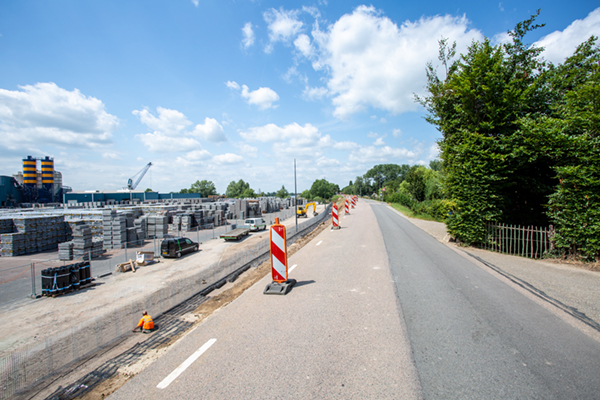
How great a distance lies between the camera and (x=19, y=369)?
183 inches

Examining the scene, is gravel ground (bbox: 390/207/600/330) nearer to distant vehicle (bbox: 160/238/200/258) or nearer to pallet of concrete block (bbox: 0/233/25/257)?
distant vehicle (bbox: 160/238/200/258)

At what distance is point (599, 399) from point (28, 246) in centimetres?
2843

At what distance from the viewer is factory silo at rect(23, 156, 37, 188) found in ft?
242

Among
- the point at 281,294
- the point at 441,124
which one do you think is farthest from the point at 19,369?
the point at 441,124

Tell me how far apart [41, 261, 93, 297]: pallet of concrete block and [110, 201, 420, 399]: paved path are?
875cm

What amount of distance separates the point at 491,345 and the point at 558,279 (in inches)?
240

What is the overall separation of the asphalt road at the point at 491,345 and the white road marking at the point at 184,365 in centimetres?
344

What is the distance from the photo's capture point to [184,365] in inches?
164

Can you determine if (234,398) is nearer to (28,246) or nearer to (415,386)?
(415,386)

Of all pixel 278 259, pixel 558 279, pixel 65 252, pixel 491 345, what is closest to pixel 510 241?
pixel 558 279

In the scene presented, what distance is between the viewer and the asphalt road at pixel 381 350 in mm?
3541

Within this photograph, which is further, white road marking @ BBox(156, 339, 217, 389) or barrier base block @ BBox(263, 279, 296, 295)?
barrier base block @ BBox(263, 279, 296, 295)

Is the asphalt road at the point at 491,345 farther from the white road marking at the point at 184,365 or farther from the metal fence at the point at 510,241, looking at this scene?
the metal fence at the point at 510,241

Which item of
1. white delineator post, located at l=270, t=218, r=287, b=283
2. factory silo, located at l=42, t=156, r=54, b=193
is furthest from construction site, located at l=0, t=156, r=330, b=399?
factory silo, located at l=42, t=156, r=54, b=193
